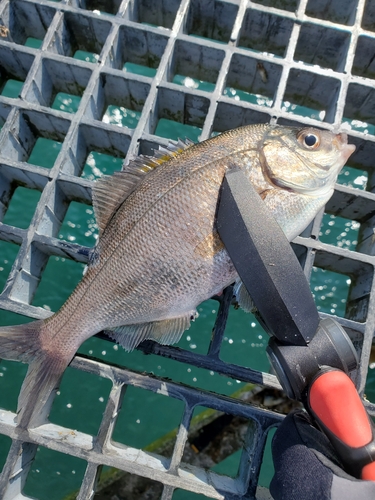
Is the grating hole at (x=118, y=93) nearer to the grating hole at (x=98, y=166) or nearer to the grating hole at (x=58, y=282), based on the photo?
the grating hole at (x=98, y=166)

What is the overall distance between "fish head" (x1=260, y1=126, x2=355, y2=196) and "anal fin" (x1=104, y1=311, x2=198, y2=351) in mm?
1046

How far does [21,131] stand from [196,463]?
3.52 meters

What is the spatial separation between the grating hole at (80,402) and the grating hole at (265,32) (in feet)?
12.2

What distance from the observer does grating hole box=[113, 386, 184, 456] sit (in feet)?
11.7

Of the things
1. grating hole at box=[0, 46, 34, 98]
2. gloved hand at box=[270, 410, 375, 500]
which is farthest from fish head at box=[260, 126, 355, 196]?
grating hole at box=[0, 46, 34, 98]

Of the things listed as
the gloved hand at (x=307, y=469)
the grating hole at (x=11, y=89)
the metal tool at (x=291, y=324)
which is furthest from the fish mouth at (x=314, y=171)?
the grating hole at (x=11, y=89)

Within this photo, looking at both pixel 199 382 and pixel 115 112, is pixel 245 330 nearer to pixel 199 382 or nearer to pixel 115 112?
pixel 199 382

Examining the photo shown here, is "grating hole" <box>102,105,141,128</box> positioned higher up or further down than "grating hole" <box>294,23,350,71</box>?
further down

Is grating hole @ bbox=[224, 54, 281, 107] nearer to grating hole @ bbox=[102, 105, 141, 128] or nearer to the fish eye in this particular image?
the fish eye

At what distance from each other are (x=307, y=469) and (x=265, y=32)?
3.63 m

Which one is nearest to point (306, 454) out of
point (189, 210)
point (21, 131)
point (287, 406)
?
point (189, 210)

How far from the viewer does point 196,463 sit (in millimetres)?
3553

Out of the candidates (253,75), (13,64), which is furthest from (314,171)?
(13,64)

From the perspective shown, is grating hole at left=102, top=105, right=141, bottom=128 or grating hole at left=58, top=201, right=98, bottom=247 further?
grating hole at left=102, top=105, right=141, bottom=128
